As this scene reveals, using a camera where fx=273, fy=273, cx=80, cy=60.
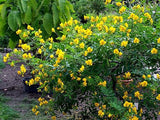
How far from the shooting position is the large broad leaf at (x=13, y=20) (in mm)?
4357

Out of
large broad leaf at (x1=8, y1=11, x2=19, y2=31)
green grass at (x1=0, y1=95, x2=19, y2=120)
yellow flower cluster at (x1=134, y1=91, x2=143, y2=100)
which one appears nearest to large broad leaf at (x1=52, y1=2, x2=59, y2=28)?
large broad leaf at (x1=8, y1=11, x2=19, y2=31)

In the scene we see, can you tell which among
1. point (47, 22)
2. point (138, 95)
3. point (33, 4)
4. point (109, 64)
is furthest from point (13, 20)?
point (138, 95)

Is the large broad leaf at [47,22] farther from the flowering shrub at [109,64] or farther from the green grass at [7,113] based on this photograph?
the flowering shrub at [109,64]

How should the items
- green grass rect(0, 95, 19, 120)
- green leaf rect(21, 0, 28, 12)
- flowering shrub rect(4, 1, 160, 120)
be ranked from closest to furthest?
flowering shrub rect(4, 1, 160, 120) → green grass rect(0, 95, 19, 120) → green leaf rect(21, 0, 28, 12)

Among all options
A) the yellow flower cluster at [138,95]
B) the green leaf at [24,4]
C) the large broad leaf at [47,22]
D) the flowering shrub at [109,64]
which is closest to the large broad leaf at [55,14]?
the large broad leaf at [47,22]

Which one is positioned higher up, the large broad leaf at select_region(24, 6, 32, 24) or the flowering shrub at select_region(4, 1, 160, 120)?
the large broad leaf at select_region(24, 6, 32, 24)

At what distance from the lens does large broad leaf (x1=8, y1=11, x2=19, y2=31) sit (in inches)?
172

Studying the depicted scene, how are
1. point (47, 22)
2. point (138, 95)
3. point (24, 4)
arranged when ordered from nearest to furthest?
point (138, 95) → point (24, 4) → point (47, 22)

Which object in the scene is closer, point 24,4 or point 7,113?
point 7,113

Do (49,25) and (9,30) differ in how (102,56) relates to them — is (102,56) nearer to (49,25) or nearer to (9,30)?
(49,25)

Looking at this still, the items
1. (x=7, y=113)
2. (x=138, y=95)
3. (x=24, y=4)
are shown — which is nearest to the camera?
(x=138, y=95)

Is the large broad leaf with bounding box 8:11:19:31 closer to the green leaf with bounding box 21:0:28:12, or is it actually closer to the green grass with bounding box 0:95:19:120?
the green leaf with bounding box 21:0:28:12

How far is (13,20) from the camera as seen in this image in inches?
172

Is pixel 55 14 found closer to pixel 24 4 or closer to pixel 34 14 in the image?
pixel 34 14
